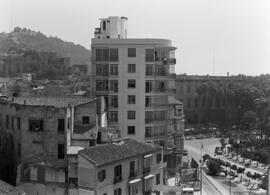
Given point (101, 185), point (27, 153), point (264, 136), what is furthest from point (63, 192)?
point (264, 136)

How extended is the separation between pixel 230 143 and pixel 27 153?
58260 mm

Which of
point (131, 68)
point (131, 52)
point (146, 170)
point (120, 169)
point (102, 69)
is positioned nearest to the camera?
point (120, 169)

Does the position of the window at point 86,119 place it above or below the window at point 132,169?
above

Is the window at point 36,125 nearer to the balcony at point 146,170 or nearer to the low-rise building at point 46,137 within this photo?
the low-rise building at point 46,137

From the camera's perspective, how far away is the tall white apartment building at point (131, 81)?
2106 inches

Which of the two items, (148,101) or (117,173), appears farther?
(148,101)

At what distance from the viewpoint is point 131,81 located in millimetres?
53750

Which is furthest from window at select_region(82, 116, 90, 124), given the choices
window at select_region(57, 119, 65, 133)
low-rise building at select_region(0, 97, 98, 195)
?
window at select_region(57, 119, 65, 133)

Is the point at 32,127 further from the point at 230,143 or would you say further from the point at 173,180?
the point at 230,143

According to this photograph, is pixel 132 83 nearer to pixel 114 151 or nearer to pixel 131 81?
pixel 131 81

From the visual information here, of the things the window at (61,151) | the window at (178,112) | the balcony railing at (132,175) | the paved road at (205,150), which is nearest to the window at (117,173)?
the balcony railing at (132,175)

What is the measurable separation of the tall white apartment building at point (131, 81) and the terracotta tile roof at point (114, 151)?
9520 millimetres

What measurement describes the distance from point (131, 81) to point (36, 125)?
15.4 m

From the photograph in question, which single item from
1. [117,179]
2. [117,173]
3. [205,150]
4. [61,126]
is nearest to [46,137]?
[61,126]
